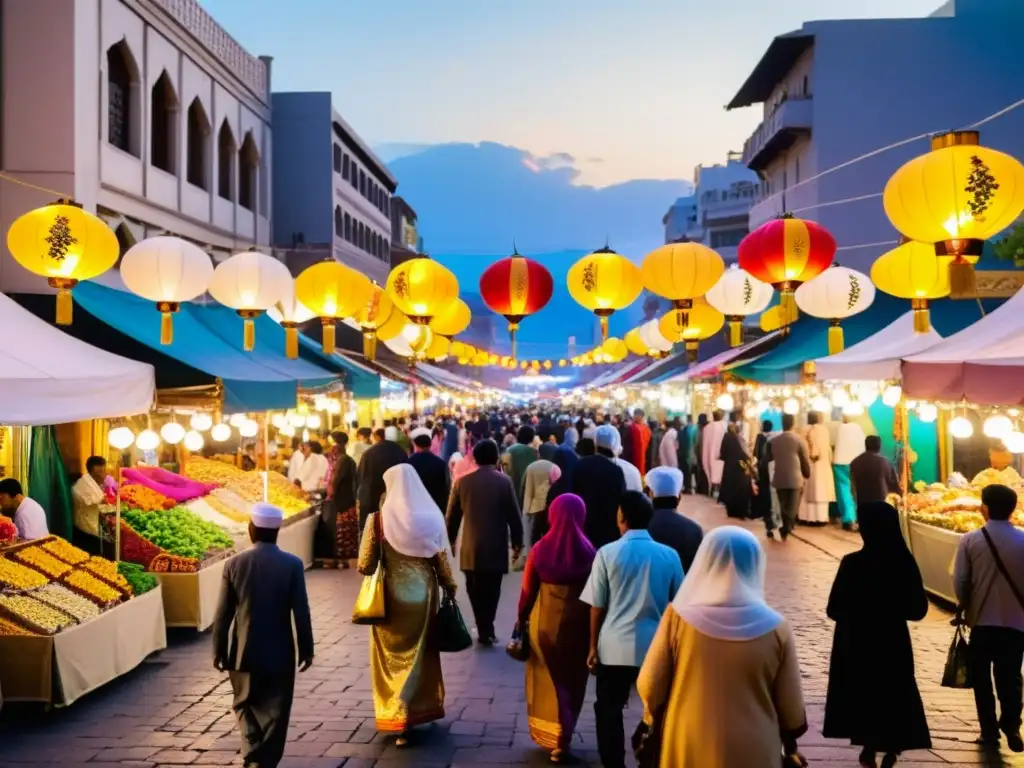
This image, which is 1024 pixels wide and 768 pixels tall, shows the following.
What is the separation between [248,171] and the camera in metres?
26.6

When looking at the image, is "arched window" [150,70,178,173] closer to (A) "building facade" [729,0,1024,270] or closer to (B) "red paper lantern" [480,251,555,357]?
(B) "red paper lantern" [480,251,555,357]

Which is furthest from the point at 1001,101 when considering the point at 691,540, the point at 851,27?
the point at 691,540

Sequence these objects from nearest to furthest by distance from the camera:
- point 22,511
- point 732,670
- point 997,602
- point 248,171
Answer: point 732,670, point 997,602, point 22,511, point 248,171

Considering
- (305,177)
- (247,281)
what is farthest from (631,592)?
(305,177)

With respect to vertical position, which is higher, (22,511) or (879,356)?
(879,356)

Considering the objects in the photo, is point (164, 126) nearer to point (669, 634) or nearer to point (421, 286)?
point (421, 286)

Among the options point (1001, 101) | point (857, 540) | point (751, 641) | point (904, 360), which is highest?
point (1001, 101)

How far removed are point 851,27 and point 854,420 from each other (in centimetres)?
1575

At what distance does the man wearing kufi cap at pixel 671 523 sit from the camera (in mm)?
5836

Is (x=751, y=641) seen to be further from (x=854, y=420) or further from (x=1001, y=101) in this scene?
(x=1001, y=101)

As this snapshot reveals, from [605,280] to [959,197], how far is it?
3.96 meters

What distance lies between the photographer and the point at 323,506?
516 inches

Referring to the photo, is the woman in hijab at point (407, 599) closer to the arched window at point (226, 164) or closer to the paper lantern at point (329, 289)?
the paper lantern at point (329, 289)

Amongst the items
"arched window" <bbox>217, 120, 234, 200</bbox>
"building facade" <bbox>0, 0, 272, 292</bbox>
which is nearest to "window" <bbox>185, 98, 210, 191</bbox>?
"building facade" <bbox>0, 0, 272, 292</bbox>
